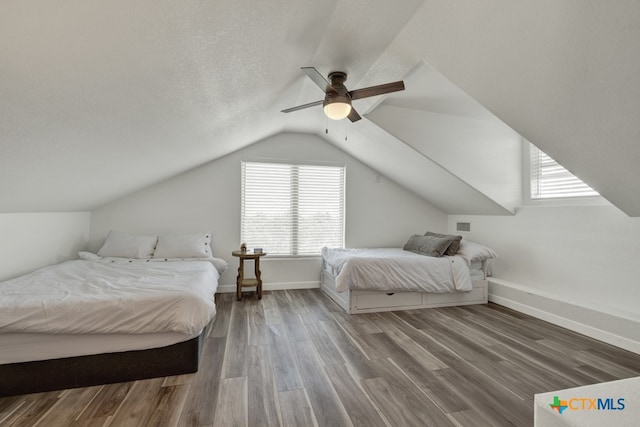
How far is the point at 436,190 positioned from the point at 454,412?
327cm

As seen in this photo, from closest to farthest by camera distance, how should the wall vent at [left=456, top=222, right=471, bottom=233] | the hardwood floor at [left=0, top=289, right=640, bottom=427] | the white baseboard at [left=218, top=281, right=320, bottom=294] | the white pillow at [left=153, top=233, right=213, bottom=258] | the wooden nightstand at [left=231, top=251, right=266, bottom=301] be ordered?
the hardwood floor at [left=0, top=289, right=640, bottom=427], the white pillow at [left=153, top=233, right=213, bottom=258], the wooden nightstand at [left=231, top=251, right=266, bottom=301], the white baseboard at [left=218, top=281, right=320, bottom=294], the wall vent at [left=456, top=222, right=471, bottom=233]

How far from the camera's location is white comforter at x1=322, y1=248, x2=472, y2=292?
11.1 feet

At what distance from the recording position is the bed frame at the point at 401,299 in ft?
11.4

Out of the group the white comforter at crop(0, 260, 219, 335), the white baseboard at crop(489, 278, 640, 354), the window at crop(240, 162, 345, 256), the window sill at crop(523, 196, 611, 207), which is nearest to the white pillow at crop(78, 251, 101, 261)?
the white comforter at crop(0, 260, 219, 335)

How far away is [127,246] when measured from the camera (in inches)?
141

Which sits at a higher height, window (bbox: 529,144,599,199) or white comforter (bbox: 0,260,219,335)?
window (bbox: 529,144,599,199)

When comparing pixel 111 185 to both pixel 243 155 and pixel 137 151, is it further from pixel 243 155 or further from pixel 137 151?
pixel 243 155

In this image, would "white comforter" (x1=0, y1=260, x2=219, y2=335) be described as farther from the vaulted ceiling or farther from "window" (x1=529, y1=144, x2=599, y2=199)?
"window" (x1=529, y1=144, x2=599, y2=199)

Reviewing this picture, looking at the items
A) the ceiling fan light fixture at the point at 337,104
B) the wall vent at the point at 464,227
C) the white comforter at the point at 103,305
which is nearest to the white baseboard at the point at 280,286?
the white comforter at the point at 103,305

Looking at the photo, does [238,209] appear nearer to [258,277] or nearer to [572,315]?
[258,277]

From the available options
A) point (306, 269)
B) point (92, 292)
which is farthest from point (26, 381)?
point (306, 269)

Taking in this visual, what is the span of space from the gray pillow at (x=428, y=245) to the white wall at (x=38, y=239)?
180 inches

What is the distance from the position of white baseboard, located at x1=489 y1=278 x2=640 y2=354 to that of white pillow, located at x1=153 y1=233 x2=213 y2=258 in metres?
3.97

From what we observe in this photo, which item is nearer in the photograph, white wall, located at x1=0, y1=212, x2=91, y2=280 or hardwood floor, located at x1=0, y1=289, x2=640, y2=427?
hardwood floor, located at x1=0, y1=289, x2=640, y2=427
